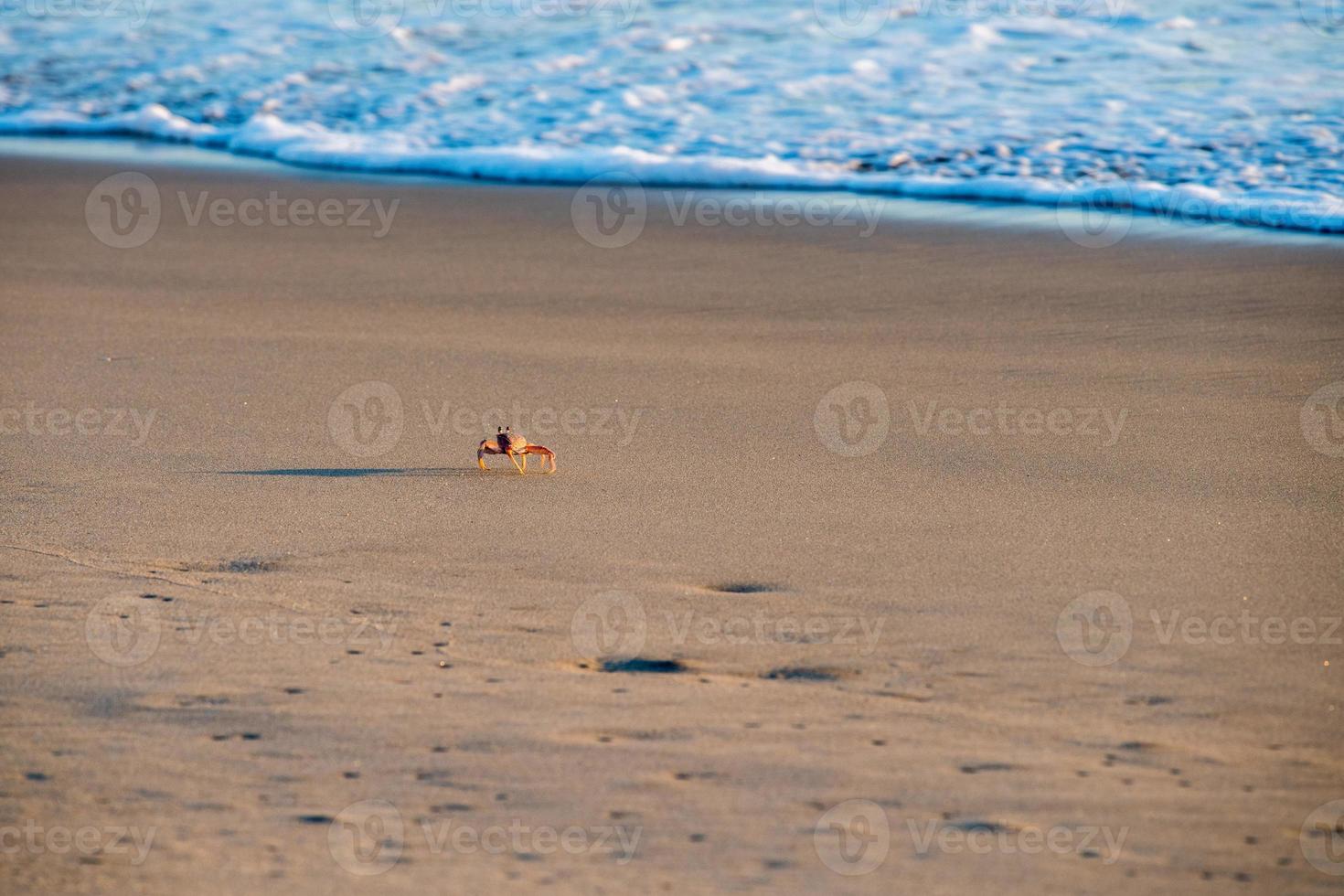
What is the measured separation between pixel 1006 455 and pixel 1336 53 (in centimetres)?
843

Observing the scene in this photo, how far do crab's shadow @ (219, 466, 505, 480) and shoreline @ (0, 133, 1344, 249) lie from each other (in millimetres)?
4606

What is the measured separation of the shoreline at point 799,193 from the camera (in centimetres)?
766

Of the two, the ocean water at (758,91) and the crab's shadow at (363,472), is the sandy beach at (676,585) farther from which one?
the ocean water at (758,91)

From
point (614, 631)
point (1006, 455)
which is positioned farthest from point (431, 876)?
point (1006, 455)

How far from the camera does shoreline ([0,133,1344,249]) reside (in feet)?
25.1

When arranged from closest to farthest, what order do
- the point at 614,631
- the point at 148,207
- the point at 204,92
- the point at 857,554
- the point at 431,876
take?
the point at 431,876 → the point at 614,631 → the point at 857,554 → the point at 148,207 → the point at 204,92

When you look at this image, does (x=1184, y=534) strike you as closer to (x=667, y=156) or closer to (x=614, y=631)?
(x=614, y=631)

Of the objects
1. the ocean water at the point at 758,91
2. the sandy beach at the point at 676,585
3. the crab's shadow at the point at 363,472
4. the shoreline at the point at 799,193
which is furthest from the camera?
the ocean water at the point at 758,91

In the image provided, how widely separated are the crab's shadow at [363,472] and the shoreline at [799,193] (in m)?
4.61

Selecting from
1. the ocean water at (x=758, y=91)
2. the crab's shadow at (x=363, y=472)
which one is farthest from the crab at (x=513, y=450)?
the ocean water at (x=758, y=91)

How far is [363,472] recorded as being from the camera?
14.2 ft

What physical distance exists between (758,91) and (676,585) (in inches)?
331

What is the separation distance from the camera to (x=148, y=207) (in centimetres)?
842

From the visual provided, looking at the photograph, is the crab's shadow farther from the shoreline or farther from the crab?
the shoreline
